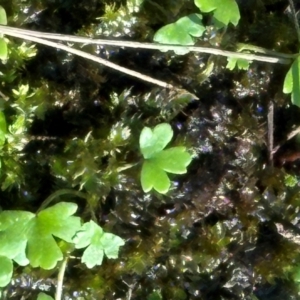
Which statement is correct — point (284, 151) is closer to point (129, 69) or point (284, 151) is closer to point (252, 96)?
point (252, 96)

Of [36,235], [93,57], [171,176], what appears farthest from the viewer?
[171,176]

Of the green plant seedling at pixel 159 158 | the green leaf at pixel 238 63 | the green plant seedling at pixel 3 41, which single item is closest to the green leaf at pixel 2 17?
the green plant seedling at pixel 3 41

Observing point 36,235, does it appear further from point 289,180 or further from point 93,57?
point 289,180

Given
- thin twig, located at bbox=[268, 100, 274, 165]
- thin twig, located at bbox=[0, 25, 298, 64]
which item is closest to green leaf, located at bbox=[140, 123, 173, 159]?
thin twig, located at bbox=[0, 25, 298, 64]

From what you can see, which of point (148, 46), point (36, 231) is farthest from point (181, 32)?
point (36, 231)

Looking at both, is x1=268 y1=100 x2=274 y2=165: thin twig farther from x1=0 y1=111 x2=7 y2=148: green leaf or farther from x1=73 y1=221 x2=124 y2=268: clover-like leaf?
x1=0 y1=111 x2=7 y2=148: green leaf

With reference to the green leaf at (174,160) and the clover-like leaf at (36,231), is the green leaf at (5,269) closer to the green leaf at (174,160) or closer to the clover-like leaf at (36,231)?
the clover-like leaf at (36,231)
